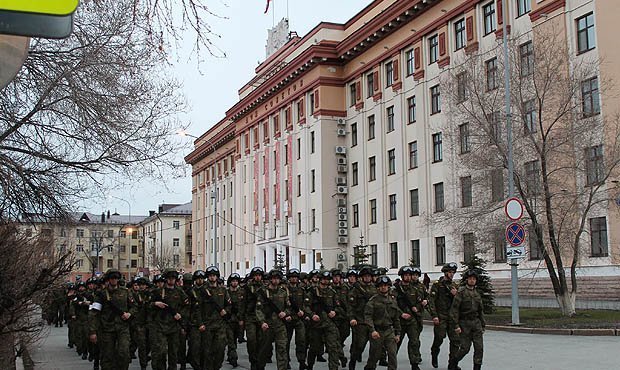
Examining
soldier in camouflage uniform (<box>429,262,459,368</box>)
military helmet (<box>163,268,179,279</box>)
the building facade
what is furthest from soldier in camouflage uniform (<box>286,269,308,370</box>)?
the building facade

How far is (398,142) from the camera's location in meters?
44.5

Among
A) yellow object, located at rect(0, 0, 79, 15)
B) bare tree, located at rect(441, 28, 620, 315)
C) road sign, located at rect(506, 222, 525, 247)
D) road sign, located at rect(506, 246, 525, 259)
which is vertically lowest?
road sign, located at rect(506, 246, 525, 259)

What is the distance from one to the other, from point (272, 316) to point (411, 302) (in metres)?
2.79

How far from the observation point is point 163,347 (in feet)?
44.2

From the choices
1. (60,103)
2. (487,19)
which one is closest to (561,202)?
(487,19)

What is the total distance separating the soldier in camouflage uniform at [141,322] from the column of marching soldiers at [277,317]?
21 millimetres

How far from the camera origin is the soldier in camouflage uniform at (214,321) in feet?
45.6

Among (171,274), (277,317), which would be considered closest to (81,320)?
(171,274)

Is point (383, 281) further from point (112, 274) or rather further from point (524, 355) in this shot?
point (112, 274)

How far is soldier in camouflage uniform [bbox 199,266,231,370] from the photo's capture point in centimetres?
1391

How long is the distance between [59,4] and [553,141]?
24.0 m

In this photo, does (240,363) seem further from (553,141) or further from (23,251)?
(553,141)

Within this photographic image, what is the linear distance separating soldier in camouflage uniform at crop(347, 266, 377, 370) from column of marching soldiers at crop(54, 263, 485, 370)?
0.02 m

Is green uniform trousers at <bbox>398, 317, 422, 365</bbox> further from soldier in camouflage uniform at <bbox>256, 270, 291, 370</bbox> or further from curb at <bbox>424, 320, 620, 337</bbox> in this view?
curb at <bbox>424, 320, 620, 337</bbox>
